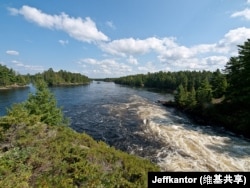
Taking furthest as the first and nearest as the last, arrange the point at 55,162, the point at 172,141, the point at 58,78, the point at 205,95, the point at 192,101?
the point at 58,78 < the point at 192,101 < the point at 205,95 < the point at 172,141 < the point at 55,162

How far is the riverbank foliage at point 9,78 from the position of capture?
107 m

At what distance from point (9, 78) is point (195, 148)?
118 metres

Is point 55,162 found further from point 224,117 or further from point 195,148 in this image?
point 224,117

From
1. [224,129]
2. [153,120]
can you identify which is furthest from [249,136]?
[153,120]

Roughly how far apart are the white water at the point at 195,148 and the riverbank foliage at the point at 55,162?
8.56m

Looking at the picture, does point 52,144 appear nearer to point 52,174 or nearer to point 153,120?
point 52,174

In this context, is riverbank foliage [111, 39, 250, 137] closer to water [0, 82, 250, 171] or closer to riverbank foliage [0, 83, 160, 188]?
water [0, 82, 250, 171]

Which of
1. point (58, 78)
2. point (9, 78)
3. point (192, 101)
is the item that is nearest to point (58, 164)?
point (192, 101)

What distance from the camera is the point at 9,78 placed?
11550 cm

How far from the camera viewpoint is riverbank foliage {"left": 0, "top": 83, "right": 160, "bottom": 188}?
912 centimetres

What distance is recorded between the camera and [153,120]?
3678 cm

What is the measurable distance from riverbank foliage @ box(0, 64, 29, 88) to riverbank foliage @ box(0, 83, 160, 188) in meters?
107

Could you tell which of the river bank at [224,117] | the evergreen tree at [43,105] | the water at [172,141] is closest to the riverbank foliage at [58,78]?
the water at [172,141]

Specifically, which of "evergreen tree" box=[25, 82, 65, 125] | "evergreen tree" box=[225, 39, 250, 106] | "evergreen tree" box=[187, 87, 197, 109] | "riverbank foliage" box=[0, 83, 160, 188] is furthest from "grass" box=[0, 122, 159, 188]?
"evergreen tree" box=[187, 87, 197, 109]
